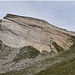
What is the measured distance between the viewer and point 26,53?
366 feet

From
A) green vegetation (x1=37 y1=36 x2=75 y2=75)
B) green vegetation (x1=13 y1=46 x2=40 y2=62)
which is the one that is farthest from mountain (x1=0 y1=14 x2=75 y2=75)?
green vegetation (x1=37 y1=36 x2=75 y2=75)

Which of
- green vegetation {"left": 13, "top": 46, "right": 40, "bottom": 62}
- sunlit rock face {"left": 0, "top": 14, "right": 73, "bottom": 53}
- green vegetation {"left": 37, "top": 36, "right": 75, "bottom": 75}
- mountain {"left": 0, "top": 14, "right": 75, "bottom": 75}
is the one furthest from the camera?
sunlit rock face {"left": 0, "top": 14, "right": 73, "bottom": 53}

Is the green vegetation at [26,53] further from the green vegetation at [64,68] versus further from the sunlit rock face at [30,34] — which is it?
the green vegetation at [64,68]

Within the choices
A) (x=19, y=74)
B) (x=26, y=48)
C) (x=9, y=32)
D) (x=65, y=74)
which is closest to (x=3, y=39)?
(x=9, y=32)

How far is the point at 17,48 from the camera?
118125mm

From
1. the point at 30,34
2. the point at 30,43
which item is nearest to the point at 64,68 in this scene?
the point at 30,43

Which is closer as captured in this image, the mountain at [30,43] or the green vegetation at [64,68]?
the green vegetation at [64,68]

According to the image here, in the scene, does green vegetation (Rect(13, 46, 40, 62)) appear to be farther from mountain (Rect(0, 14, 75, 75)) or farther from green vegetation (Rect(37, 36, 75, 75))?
green vegetation (Rect(37, 36, 75, 75))

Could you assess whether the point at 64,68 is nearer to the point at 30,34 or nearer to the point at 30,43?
the point at 30,43

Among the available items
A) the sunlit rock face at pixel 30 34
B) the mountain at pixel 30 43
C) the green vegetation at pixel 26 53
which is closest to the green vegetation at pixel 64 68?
the mountain at pixel 30 43

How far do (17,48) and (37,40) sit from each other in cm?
1098

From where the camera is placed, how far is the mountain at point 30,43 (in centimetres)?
10412

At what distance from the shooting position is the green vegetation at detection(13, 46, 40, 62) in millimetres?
108250

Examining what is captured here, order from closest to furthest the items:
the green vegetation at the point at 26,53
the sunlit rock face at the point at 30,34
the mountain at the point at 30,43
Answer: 1. the mountain at the point at 30,43
2. the green vegetation at the point at 26,53
3. the sunlit rock face at the point at 30,34
